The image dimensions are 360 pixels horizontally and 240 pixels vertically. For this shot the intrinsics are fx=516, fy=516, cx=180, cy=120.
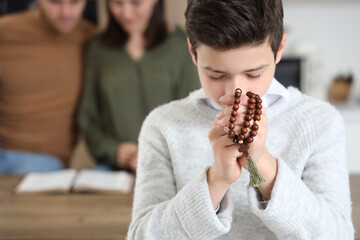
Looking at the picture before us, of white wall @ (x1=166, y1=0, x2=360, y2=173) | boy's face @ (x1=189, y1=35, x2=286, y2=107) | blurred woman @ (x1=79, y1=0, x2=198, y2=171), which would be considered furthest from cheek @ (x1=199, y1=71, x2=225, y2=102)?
white wall @ (x1=166, y1=0, x2=360, y2=173)

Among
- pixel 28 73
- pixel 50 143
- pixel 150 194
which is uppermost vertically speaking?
pixel 150 194

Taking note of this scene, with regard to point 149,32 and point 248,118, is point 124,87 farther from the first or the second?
point 248,118

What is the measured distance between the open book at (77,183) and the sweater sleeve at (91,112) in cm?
60

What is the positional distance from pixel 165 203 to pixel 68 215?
25.9 inches

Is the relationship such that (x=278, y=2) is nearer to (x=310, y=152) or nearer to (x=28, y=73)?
(x=310, y=152)

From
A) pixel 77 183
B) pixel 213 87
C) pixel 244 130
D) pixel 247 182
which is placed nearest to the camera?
pixel 244 130

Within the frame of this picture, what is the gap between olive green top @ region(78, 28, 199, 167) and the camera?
247cm

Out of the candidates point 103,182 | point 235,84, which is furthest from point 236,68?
point 103,182

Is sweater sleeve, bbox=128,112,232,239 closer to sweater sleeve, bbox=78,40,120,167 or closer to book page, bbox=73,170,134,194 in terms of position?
book page, bbox=73,170,134,194

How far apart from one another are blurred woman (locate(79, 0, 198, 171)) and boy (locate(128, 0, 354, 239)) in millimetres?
1434

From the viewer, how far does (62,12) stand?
244 centimetres

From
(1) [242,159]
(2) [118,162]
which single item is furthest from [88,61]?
(1) [242,159]

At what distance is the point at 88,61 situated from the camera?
2.52 metres

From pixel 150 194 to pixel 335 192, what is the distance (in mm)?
338
